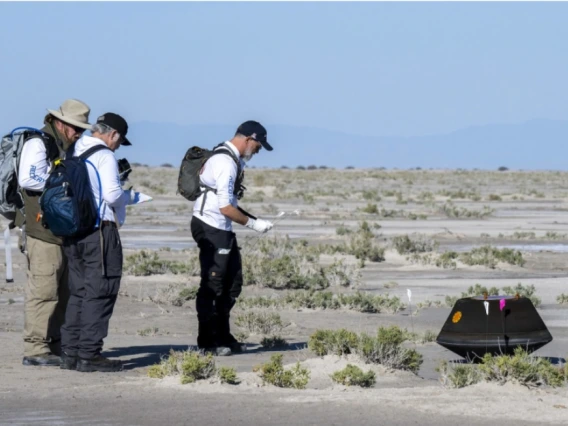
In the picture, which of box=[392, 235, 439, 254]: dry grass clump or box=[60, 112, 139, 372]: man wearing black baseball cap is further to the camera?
box=[392, 235, 439, 254]: dry grass clump

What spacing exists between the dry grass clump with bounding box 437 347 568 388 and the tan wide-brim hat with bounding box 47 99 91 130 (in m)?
3.46

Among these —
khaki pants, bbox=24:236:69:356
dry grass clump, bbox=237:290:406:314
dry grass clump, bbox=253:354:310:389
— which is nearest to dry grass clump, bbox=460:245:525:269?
dry grass clump, bbox=237:290:406:314

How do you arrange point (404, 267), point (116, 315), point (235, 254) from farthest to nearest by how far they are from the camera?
point (404, 267), point (116, 315), point (235, 254)

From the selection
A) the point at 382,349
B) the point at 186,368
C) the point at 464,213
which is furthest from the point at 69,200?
the point at 464,213

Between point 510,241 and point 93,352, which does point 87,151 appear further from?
point 510,241

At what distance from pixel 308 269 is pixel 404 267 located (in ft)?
9.82

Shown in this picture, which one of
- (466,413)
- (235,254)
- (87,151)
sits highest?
(87,151)

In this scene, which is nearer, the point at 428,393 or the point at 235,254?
the point at 428,393

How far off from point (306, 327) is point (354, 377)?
A: 4.96 metres

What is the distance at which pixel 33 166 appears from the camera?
10.2 meters

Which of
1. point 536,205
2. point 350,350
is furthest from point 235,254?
point 536,205

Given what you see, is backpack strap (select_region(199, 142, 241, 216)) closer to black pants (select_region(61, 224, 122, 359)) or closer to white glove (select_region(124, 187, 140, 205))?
white glove (select_region(124, 187, 140, 205))

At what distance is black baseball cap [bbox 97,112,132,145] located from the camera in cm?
1015

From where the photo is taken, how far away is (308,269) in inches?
810
